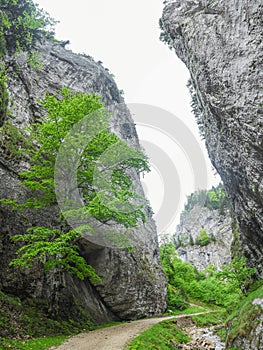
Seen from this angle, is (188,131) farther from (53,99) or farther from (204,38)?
(53,99)

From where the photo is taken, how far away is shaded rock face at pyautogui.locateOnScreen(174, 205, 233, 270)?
221ft

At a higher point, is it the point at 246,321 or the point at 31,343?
the point at 31,343

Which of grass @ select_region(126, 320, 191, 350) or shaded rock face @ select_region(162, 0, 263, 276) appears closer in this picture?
grass @ select_region(126, 320, 191, 350)

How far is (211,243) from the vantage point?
233 feet

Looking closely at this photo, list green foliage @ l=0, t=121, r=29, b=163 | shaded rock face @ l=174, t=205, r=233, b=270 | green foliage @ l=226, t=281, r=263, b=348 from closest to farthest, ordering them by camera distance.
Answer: green foliage @ l=226, t=281, r=263, b=348, green foliage @ l=0, t=121, r=29, b=163, shaded rock face @ l=174, t=205, r=233, b=270

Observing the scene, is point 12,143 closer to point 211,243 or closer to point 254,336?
point 254,336

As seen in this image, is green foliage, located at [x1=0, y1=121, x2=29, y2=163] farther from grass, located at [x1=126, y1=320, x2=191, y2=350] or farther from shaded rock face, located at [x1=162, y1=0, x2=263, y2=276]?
shaded rock face, located at [x1=162, y1=0, x2=263, y2=276]

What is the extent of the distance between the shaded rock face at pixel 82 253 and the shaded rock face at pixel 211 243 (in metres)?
40.2

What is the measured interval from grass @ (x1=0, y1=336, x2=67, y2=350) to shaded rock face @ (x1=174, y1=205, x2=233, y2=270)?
54.3m

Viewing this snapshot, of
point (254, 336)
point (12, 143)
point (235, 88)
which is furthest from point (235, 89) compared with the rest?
point (12, 143)

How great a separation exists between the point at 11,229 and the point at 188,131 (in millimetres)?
15935

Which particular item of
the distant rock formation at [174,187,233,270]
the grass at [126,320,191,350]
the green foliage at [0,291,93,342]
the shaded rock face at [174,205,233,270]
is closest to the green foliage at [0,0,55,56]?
the green foliage at [0,291,93,342]

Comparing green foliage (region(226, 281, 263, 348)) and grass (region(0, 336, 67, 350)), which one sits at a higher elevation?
grass (region(0, 336, 67, 350))

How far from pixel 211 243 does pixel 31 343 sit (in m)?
67.6
